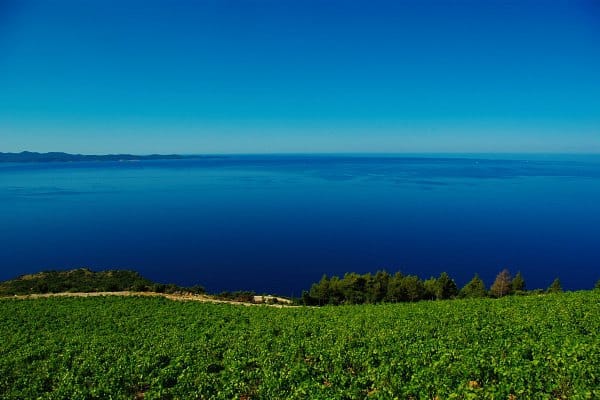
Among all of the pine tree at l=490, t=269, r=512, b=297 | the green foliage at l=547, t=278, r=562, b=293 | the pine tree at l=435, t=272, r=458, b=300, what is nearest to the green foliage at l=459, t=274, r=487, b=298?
the pine tree at l=435, t=272, r=458, b=300

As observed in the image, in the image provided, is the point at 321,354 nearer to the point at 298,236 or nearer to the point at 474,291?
the point at 474,291

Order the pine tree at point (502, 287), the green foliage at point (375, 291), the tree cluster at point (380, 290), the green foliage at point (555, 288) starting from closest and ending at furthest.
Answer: the green foliage at point (555, 288), the tree cluster at point (380, 290), the green foliage at point (375, 291), the pine tree at point (502, 287)

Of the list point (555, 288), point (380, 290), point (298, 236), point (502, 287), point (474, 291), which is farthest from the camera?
point (298, 236)

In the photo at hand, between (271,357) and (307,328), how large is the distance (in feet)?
21.4

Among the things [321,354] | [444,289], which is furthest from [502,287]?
[321,354]

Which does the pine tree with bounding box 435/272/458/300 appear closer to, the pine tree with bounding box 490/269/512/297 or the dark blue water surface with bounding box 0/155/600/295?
the pine tree with bounding box 490/269/512/297

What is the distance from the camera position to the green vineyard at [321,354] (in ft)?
50.5

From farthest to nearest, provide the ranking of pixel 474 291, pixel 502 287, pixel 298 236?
pixel 298 236 < pixel 502 287 < pixel 474 291

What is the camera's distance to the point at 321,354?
19828 millimetres

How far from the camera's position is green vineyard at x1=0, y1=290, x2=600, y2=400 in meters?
15.4

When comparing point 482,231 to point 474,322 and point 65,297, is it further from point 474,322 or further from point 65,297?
point 65,297

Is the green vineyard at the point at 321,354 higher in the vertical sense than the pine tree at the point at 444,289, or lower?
higher

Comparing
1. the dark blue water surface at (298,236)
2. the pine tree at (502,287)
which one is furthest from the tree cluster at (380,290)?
the dark blue water surface at (298,236)

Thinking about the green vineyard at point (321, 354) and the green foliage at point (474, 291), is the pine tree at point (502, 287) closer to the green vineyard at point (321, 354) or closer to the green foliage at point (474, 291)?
the green foliage at point (474, 291)
